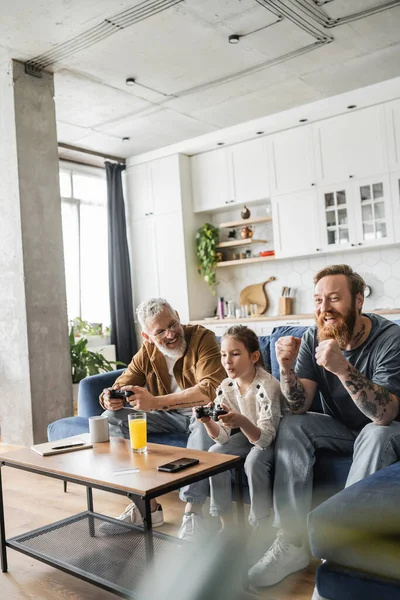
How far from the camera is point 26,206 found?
4.13 m

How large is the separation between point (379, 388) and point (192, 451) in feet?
2.16

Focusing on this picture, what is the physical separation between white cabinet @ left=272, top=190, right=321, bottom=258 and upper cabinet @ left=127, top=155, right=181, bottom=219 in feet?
3.82

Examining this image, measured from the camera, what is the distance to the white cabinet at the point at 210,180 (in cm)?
594

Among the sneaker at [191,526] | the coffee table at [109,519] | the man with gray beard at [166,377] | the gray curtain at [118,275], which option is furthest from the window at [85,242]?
the sneaker at [191,526]

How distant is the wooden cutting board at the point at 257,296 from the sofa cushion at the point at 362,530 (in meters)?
4.53

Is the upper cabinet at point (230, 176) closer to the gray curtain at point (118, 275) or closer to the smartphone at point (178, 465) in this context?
the gray curtain at point (118, 275)

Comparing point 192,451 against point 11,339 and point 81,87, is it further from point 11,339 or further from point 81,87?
point 81,87

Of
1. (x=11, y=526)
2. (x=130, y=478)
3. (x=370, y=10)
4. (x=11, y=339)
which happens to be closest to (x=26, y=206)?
(x=11, y=339)

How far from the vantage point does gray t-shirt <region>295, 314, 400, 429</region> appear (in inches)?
75.3

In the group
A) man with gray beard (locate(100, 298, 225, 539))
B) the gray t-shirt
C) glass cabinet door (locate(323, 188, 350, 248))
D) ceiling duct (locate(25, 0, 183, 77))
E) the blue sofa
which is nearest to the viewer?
the gray t-shirt

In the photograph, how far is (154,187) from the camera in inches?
249

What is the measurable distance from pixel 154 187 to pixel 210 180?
67 centimetres

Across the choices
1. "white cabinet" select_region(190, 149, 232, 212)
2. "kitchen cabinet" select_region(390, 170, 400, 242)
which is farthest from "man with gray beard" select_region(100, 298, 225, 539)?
"white cabinet" select_region(190, 149, 232, 212)

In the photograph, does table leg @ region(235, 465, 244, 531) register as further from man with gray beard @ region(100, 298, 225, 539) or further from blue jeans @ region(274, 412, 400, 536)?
man with gray beard @ region(100, 298, 225, 539)
